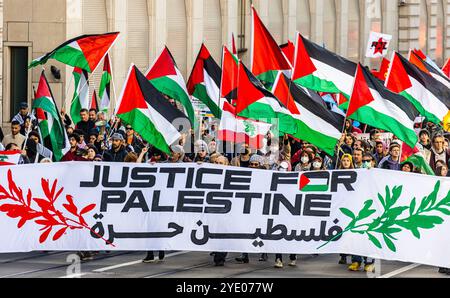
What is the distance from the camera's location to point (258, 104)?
73.0 feet

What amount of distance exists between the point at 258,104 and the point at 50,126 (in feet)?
11.3

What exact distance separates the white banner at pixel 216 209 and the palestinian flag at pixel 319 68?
146 inches

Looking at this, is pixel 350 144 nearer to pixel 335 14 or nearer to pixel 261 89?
pixel 261 89

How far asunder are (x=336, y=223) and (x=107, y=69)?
899 centimetres

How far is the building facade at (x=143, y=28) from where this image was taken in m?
39.6

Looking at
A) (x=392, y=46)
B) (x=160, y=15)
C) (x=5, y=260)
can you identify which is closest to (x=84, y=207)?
(x=5, y=260)

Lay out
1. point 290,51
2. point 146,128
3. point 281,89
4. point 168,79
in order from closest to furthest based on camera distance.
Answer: point 146,128 < point 281,89 < point 168,79 < point 290,51

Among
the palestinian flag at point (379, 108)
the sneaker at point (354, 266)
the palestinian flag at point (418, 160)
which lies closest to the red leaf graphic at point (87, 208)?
the sneaker at point (354, 266)

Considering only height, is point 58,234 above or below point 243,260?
above

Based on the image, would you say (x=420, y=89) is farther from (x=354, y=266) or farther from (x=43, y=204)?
(x=43, y=204)

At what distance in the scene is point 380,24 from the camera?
2378 inches

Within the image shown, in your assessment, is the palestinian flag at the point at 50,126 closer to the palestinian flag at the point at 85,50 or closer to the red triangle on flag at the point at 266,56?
the palestinian flag at the point at 85,50

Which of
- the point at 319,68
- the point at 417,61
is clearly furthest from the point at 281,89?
the point at 417,61

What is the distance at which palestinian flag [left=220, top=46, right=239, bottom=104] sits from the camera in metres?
24.6
